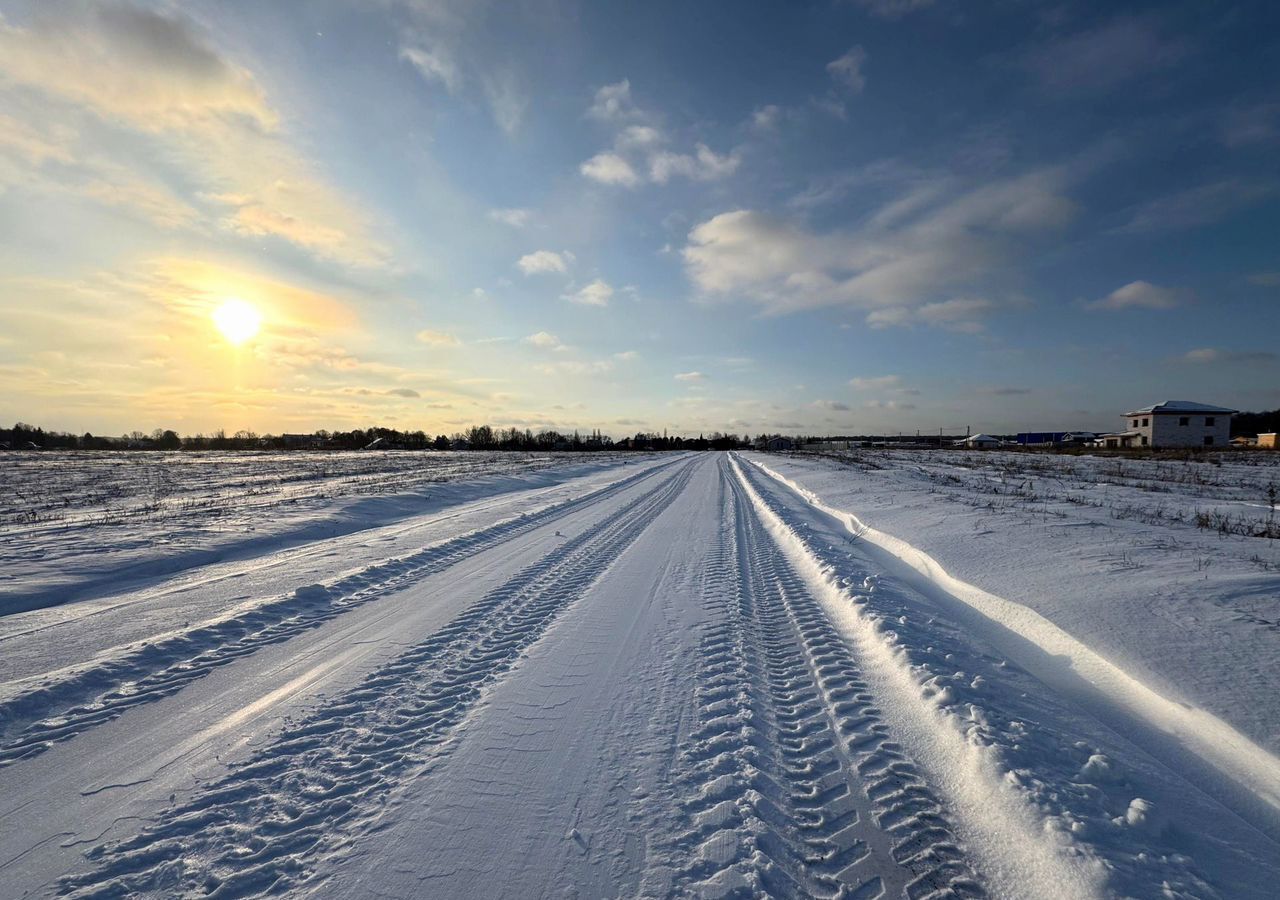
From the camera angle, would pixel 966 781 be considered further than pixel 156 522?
No

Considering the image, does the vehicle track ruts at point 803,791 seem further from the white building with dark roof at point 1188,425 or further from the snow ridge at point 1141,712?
the white building with dark roof at point 1188,425

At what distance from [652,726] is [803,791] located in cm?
104

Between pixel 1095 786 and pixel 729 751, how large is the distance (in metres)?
2.00

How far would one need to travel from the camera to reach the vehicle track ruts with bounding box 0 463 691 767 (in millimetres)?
3773

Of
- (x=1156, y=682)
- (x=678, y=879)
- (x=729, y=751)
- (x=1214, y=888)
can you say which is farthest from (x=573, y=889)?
(x=1156, y=682)

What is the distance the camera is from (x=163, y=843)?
2609mm

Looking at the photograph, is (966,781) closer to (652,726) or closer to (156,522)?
(652,726)

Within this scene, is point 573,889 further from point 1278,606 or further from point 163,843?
point 1278,606

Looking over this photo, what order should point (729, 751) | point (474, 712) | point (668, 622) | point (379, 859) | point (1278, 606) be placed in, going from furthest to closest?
point (668, 622) → point (1278, 606) → point (474, 712) → point (729, 751) → point (379, 859)

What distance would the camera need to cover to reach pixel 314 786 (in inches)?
120

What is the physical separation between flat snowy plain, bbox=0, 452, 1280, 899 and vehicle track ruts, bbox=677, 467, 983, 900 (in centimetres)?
2

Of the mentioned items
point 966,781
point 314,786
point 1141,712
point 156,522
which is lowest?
point 1141,712

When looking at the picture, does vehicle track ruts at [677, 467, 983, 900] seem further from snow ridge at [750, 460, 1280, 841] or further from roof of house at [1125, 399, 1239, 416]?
roof of house at [1125, 399, 1239, 416]

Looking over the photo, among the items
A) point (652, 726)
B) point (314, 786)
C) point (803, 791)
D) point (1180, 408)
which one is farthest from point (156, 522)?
point (1180, 408)
